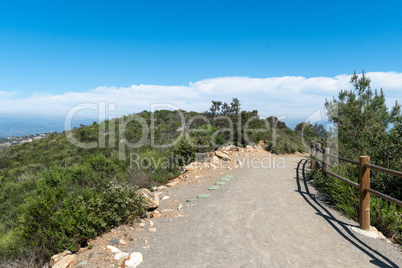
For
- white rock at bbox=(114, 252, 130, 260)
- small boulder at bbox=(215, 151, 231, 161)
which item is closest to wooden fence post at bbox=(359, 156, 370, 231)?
white rock at bbox=(114, 252, 130, 260)

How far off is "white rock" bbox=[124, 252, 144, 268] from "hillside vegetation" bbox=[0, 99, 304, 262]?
1.12 meters

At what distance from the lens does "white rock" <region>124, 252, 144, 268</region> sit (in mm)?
3783

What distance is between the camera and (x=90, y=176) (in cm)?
842

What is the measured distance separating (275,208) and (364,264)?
102 inches

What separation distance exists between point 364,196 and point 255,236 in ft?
Result: 7.86

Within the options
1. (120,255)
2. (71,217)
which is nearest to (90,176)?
(71,217)

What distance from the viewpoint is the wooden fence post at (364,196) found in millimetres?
4707

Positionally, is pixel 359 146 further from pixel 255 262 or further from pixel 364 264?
pixel 255 262

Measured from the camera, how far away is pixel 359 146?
782cm

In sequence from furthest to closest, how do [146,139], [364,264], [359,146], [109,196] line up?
[146,139]
[359,146]
[109,196]
[364,264]

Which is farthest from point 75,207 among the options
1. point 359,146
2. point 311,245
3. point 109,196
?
point 359,146

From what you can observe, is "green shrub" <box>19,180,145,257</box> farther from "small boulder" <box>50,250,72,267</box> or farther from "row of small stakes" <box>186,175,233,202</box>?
"row of small stakes" <box>186,175,233,202</box>

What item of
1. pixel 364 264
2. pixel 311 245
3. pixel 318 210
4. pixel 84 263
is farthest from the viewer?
pixel 318 210

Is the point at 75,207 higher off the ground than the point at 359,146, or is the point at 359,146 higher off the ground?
the point at 359,146
